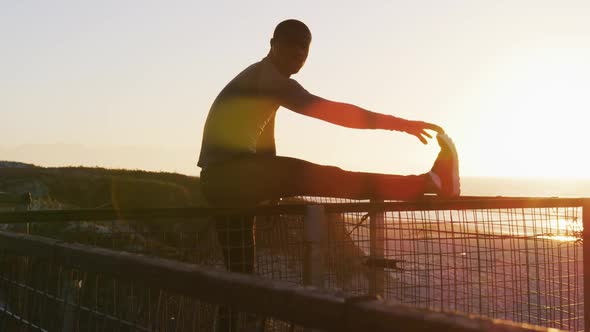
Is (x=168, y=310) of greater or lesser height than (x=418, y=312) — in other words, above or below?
below

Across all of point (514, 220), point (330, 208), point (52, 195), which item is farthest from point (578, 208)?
point (52, 195)

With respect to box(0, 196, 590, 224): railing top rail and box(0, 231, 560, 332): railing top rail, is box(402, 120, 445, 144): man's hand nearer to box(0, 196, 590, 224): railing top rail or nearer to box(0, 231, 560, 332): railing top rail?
box(0, 196, 590, 224): railing top rail

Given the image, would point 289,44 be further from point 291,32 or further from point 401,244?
point 401,244

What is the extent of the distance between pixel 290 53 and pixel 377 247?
126cm

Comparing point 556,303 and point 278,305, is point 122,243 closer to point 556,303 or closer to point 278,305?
point 278,305

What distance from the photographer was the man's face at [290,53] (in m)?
3.76

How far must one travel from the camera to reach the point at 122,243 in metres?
4.06

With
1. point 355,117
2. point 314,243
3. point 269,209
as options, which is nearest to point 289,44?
point 355,117

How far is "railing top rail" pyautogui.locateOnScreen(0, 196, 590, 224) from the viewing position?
10.5 feet

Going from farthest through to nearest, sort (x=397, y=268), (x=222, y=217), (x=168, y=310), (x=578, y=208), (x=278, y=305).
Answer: (x=578, y=208), (x=397, y=268), (x=222, y=217), (x=168, y=310), (x=278, y=305)

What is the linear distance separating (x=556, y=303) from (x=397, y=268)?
1.96m

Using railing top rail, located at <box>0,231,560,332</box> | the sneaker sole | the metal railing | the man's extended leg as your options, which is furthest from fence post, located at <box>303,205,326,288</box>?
railing top rail, located at <box>0,231,560,332</box>

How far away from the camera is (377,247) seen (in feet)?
13.7

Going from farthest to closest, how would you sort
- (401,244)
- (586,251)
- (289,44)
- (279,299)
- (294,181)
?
1. (586,251)
2. (401,244)
3. (289,44)
4. (294,181)
5. (279,299)
